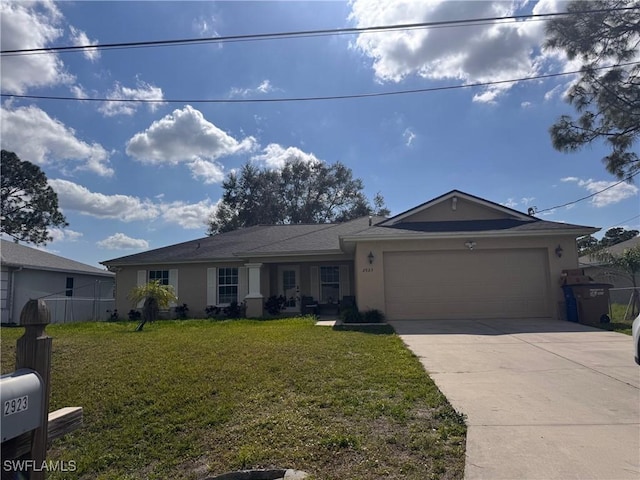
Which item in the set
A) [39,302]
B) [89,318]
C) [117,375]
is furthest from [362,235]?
[89,318]

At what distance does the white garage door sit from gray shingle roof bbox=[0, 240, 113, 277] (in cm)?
1479

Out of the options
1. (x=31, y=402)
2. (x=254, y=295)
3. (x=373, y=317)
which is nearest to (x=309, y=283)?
(x=254, y=295)

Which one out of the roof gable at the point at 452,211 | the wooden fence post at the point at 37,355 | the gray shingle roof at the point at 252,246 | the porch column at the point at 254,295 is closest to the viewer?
the wooden fence post at the point at 37,355

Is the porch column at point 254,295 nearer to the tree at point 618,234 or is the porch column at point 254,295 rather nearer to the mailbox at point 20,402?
the mailbox at point 20,402

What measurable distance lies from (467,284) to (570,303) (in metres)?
2.89

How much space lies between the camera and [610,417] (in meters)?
4.61

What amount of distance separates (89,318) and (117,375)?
15441 millimetres

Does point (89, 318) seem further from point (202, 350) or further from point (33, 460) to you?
point (33, 460)

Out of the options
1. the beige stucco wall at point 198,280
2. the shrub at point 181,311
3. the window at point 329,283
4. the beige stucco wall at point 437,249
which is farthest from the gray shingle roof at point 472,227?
the shrub at point 181,311

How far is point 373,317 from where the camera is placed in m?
13.0

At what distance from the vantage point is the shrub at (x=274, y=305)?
667 inches

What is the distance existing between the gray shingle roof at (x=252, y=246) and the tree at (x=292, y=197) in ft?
54.9

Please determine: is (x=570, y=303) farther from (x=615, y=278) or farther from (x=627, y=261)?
(x=615, y=278)

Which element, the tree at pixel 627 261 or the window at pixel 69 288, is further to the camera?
the window at pixel 69 288
